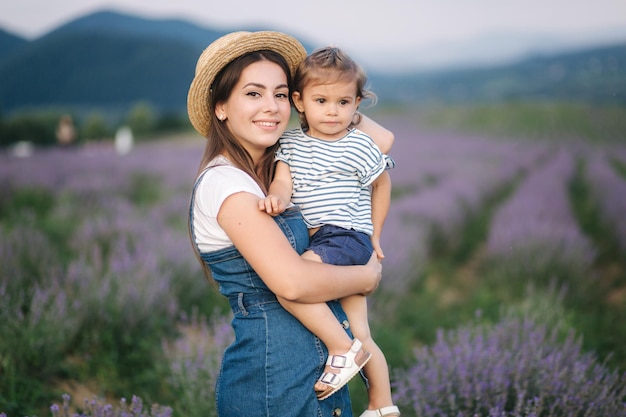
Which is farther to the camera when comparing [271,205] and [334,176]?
[334,176]

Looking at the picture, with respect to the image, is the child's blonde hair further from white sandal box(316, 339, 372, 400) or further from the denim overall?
white sandal box(316, 339, 372, 400)

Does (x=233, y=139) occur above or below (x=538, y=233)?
above

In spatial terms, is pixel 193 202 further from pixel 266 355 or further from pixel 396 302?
pixel 396 302

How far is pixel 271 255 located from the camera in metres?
1.49

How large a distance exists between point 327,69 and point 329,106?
142mm

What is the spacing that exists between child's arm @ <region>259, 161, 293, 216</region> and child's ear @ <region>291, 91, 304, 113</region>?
272mm

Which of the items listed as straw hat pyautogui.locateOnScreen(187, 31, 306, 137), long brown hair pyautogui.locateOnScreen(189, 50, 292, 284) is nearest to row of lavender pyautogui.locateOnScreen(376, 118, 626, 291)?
long brown hair pyautogui.locateOnScreen(189, 50, 292, 284)

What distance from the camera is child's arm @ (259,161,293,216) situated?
1.54 m

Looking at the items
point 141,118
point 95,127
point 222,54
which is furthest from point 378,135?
point 141,118

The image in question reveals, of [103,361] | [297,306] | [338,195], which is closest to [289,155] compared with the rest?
[338,195]

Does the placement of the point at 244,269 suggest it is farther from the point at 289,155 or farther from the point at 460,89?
the point at 460,89

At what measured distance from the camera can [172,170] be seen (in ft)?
30.6

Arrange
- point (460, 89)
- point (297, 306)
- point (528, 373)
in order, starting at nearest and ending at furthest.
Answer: point (297, 306)
point (528, 373)
point (460, 89)

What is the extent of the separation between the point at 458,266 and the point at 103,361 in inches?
167
